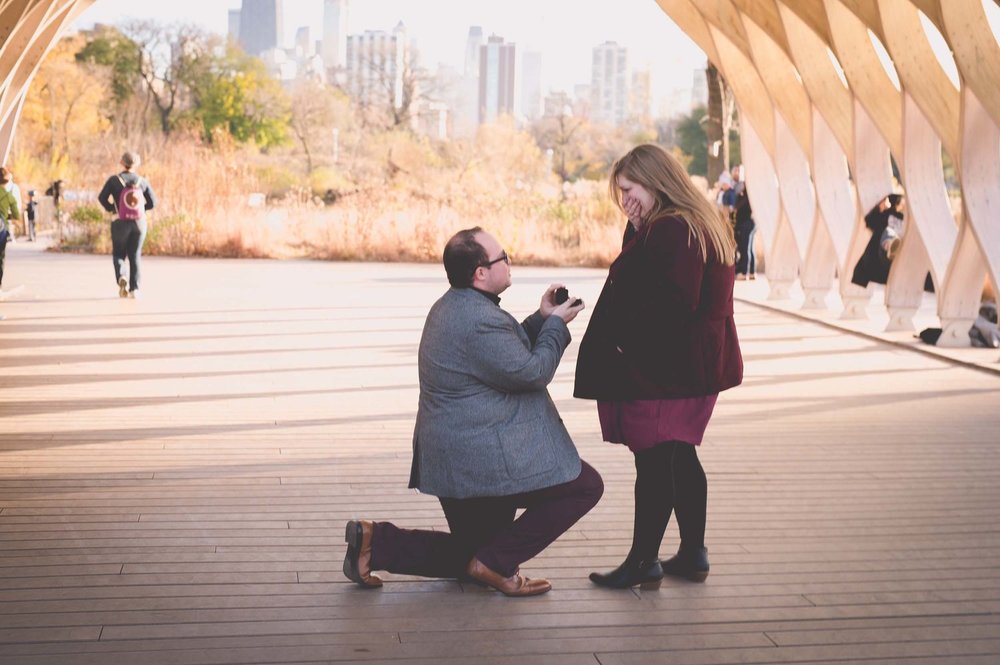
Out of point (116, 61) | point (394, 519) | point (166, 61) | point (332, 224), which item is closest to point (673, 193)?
point (394, 519)

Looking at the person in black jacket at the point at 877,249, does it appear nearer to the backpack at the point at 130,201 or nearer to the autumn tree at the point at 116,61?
the backpack at the point at 130,201

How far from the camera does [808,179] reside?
1652cm

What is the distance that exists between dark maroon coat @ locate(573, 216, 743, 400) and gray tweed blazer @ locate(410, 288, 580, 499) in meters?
0.18

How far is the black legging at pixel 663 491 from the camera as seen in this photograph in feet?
15.0

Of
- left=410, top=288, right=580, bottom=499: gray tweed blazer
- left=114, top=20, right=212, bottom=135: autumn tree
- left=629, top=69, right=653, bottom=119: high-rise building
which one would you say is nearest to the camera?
left=410, top=288, right=580, bottom=499: gray tweed blazer

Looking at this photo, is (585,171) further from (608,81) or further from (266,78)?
(608,81)

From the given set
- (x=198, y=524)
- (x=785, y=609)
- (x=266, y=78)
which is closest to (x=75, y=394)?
(x=198, y=524)

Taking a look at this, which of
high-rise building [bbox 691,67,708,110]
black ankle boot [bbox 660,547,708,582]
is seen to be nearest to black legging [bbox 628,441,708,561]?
black ankle boot [bbox 660,547,708,582]

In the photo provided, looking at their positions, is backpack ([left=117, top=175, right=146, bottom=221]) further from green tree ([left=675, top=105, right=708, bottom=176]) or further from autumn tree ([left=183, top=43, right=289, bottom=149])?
autumn tree ([left=183, top=43, right=289, bottom=149])

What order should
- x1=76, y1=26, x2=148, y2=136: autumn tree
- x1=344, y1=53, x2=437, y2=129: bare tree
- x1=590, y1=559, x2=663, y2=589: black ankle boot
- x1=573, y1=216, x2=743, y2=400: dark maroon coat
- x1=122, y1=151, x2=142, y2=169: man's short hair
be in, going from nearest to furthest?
x1=573, y1=216, x2=743, y2=400: dark maroon coat, x1=590, y1=559, x2=663, y2=589: black ankle boot, x1=122, y1=151, x2=142, y2=169: man's short hair, x1=76, y1=26, x2=148, y2=136: autumn tree, x1=344, y1=53, x2=437, y2=129: bare tree

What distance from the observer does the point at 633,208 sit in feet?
14.8

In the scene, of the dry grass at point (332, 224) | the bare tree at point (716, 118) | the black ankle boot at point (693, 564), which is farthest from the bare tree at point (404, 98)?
the black ankle boot at point (693, 564)

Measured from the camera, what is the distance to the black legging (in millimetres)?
4562

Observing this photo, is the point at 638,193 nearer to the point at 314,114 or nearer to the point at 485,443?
the point at 485,443
